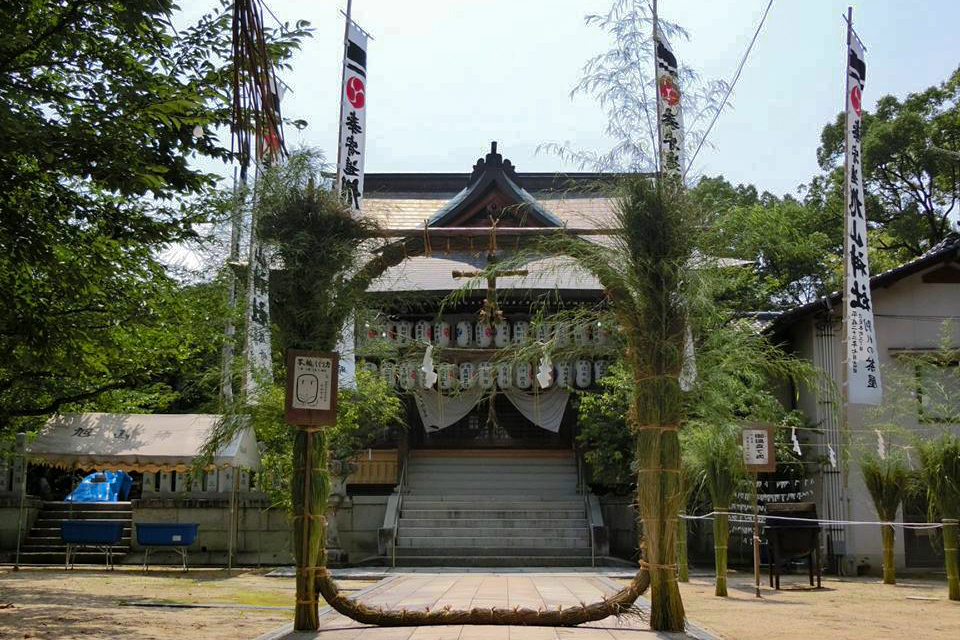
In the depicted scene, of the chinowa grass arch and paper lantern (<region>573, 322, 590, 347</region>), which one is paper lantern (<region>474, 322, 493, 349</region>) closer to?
Answer: paper lantern (<region>573, 322, 590, 347</region>)

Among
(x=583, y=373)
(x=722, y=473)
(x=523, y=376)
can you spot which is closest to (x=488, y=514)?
(x=523, y=376)

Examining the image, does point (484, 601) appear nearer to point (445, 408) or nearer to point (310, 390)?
point (310, 390)

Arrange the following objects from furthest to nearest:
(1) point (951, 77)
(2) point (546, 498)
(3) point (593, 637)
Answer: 1. (1) point (951, 77)
2. (2) point (546, 498)
3. (3) point (593, 637)

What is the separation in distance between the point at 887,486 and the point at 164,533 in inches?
446

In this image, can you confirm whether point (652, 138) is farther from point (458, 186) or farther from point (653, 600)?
point (458, 186)

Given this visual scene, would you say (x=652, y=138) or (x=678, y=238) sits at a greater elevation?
(x=652, y=138)

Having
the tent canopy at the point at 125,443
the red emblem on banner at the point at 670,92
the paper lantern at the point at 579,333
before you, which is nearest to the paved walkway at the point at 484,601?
the paper lantern at the point at 579,333

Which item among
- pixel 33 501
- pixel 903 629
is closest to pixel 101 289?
pixel 903 629

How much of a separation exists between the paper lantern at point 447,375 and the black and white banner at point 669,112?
437 inches

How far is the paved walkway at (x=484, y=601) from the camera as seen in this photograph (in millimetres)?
7348

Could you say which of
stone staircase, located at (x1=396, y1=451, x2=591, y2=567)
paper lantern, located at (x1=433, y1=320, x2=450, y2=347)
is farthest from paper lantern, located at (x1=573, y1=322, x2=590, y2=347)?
paper lantern, located at (x1=433, y1=320, x2=450, y2=347)

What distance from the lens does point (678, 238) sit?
7.92 meters

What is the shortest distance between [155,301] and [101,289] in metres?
1.55

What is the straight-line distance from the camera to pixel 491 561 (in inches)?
707
